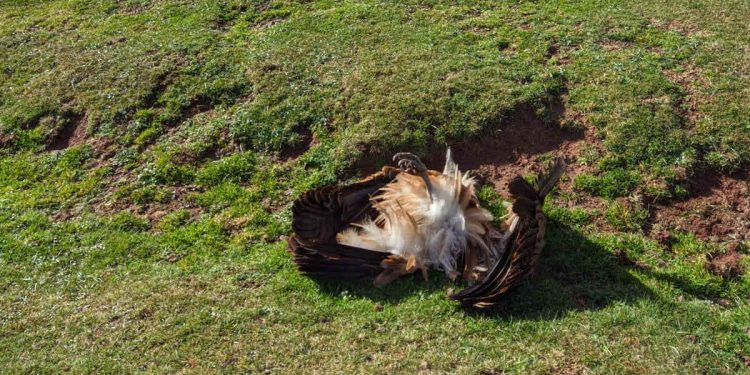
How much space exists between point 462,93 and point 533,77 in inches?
36.7

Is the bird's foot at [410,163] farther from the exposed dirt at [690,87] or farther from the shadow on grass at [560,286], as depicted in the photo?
the exposed dirt at [690,87]

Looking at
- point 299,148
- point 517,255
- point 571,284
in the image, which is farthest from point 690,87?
point 299,148

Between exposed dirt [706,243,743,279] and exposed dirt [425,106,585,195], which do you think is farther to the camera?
exposed dirt [425,106,585,195]

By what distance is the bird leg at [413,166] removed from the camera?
604 cm

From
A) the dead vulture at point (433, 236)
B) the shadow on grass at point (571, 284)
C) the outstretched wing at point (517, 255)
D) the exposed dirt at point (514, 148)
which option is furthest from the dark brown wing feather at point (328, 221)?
the exposed dirt at point (514, 148)

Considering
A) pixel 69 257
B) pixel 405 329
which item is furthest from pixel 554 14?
pixel 69 257

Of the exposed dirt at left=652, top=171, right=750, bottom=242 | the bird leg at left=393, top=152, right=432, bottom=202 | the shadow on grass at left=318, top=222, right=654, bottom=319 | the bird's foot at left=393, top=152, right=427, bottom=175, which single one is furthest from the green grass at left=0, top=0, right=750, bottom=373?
the bird's foot at left=393, top=152, right=427, bottom=175

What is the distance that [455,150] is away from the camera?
7785 millimetres

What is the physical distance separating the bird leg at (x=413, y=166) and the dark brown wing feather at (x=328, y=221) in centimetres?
14

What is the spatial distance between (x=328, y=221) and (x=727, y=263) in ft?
11.8

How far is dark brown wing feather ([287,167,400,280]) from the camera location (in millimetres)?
6113

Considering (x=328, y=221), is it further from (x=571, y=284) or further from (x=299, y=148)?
(x=571, y=284)

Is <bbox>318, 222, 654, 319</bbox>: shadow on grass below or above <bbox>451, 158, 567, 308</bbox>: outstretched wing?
below

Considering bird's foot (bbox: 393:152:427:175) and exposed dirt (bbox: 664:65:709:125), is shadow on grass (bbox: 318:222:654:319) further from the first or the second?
exposed dirt (bbox: 664:65:709:125)
